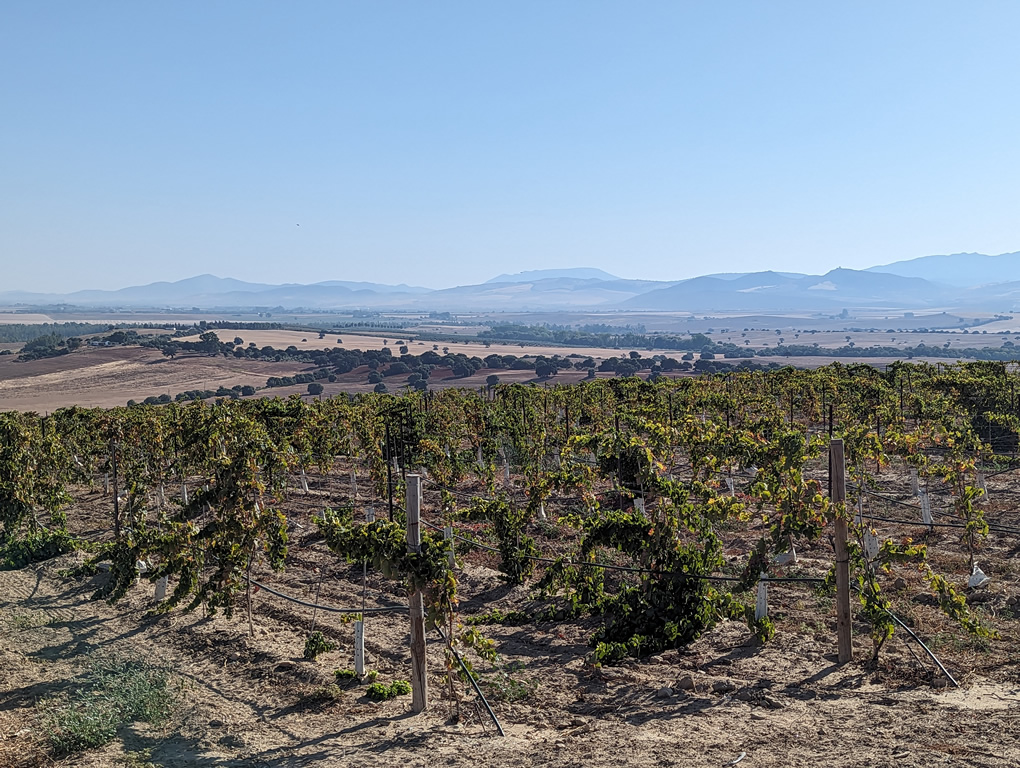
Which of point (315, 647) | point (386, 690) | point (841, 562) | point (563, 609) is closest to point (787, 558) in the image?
point (841, 562)

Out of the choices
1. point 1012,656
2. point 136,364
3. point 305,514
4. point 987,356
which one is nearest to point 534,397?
point 305,514

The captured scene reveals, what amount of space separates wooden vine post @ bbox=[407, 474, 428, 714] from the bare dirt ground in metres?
0.27

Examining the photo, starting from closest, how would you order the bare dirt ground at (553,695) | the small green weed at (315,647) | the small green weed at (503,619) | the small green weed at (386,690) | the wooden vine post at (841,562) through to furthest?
the bare dirt ground at (553,695), the small green weed at (386,690), the wooden vine post at (841,562), the small green weed at (315,647), the small green weed at (503,619)

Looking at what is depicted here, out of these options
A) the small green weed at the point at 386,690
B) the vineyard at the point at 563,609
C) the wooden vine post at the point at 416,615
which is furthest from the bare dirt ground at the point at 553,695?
the wooden vine post at the point at 416,615

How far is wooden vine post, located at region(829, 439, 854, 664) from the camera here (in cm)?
983

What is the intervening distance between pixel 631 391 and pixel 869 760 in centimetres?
2560

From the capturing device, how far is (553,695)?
9.58 m

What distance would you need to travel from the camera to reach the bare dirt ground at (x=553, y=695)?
25.6 feet

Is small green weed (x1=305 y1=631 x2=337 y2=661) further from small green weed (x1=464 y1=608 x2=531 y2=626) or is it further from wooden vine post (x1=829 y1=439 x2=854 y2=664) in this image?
wooden vine post (x1=829 y1=439 x2=854 y2=664)

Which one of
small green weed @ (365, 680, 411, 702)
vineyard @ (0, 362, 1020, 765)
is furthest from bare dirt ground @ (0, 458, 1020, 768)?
small green weed @ (365, 680, 411, 702)

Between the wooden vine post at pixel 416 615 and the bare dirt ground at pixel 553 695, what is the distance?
27cm

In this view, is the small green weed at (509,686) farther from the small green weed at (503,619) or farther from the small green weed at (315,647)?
Result: the small green weed at (315,647)

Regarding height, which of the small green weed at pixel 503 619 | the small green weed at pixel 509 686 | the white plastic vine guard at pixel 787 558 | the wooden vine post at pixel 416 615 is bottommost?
the small green weed at pixel 503 619

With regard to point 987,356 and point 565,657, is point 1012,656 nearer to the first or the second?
point 565,657
